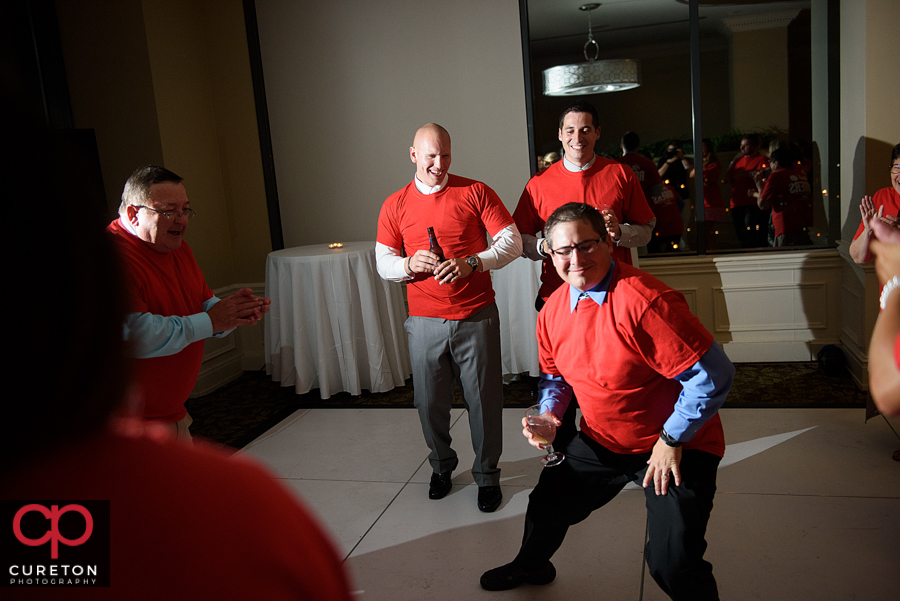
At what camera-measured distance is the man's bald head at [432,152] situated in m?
2.81

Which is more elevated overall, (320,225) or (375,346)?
(320,225)

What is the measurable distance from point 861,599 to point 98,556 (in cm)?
242

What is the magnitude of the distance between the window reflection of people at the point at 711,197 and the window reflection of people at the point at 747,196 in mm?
88

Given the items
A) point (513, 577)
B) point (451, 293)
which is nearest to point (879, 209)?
point (451, 293)

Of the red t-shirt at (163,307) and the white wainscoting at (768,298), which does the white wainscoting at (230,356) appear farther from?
the white wainscoting at (768,298)

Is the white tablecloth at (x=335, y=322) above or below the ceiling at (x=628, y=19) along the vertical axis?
below

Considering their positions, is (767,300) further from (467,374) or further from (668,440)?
(668,440)

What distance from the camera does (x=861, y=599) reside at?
6.79 feet

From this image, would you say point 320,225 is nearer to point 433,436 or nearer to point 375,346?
point 375,346

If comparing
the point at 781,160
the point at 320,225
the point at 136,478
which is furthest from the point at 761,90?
the point at 136,478

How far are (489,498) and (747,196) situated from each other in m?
3.46

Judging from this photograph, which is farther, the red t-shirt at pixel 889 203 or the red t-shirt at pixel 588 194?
the red t-shirt at pixel 889 203

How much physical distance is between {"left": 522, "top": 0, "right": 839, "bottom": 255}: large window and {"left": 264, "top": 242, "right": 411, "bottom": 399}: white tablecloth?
68.2 inches

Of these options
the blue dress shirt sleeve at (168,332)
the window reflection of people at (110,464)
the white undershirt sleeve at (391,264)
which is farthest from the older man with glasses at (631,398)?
the window reflection of people at (110,464)
